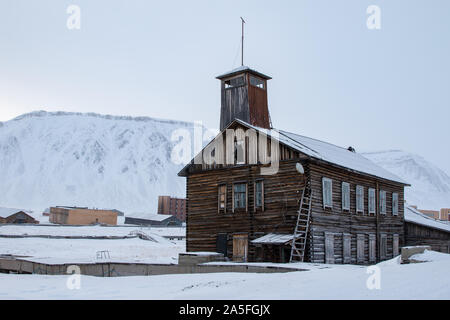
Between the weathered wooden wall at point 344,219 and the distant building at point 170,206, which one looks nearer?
the weathered wooden wall at point 344,219

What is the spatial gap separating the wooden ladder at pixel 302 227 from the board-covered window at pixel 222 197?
16.7 ft

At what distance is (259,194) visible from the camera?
28.7 meters

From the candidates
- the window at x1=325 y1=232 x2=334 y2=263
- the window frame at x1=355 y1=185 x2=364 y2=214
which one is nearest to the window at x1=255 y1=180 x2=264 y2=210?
the window at x1=325 y1=232 x2=334 y2=263

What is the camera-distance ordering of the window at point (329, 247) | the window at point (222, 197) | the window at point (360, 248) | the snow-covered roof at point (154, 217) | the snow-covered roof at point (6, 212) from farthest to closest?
the snow-covered roof at point (154, 217), the snow-covered roof at point (6, 212), the window at point (360, 248), the window at point (222, 197), the window at point (329, 247)

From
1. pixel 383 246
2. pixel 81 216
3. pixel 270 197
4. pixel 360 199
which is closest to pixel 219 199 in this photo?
pixel 270 197

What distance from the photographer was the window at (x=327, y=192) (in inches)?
1113

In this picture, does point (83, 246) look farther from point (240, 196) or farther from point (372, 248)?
point (372, 248)

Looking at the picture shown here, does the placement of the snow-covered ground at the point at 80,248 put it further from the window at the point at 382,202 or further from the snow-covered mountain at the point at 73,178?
the snow-covered mountain at the point at 73,178

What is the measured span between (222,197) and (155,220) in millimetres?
64030

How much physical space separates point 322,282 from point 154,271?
1264 cm

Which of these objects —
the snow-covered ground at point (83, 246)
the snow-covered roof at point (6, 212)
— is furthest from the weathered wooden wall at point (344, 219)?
the snow-covered roof at point (6, 212)

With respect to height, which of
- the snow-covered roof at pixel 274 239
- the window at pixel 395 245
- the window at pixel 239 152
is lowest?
the window at pixel 395 245
